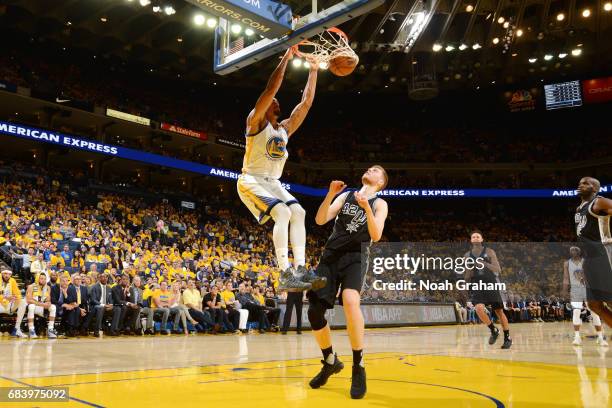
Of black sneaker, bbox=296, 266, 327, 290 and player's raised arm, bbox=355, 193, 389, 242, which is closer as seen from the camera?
player's raised arm, bbox=355, 193, 389, 242

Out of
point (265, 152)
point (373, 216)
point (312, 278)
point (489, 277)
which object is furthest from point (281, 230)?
point (489, 277)

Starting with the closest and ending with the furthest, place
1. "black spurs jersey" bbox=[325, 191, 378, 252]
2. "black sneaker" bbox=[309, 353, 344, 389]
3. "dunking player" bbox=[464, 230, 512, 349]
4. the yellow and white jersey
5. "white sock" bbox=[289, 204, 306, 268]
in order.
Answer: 1. "black sneaker" bbox=[309, 353, 344, 389]
2. "black spurs jersey" bbox=[325, 191, 378, 252]
3. "white sock" bbox=[289, 204, 306, 268]
4. the yellow and white jersey
5. "dunking player" bbox=[464, 230, 512, 349]

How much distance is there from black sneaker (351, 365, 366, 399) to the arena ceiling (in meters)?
18.8

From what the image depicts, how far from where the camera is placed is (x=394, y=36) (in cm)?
2800

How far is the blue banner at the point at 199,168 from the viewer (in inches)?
911

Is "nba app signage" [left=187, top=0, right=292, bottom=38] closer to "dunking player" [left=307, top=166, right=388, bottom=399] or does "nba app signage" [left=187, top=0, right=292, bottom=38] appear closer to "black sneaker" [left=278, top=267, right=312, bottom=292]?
"dunking player" [left=307, top=166, right=388, bottom=399]

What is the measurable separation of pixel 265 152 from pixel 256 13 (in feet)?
5.78

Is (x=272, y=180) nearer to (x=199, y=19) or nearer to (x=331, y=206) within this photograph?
(x=331, y=206)

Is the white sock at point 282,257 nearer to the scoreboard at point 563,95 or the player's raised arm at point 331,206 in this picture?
the player's raised arm at point 331,206

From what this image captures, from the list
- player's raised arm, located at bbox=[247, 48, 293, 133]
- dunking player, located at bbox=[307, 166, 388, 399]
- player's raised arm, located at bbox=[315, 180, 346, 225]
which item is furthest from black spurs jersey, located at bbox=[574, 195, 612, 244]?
player's raised arm, located at bbox=[247, 48, 293, 133]

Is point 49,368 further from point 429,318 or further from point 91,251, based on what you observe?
point 429,318

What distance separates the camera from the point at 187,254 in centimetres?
2142

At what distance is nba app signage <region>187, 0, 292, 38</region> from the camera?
5926 mm

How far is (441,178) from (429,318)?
1773 cm
